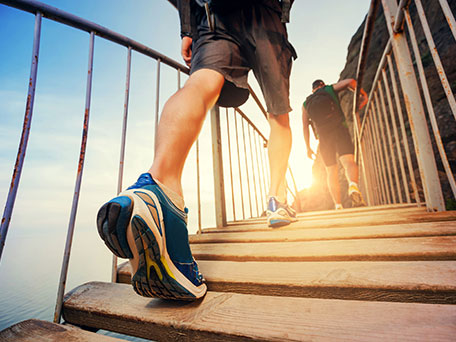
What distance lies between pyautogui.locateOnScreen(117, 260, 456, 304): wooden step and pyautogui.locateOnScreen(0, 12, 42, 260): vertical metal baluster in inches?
22.1

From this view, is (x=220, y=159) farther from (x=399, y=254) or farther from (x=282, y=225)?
(x=399, y=254)

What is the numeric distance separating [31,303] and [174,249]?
10.4 ft

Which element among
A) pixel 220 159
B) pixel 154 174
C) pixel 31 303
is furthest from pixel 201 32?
pixel 31 303

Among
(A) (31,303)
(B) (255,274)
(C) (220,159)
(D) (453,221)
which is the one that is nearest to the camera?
(B) (255,274)

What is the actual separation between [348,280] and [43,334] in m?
0.68

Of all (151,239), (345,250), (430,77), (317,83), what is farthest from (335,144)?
(430,77)

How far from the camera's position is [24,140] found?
0.65 m

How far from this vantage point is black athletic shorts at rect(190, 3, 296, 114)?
95cm

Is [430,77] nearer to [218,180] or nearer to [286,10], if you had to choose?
[286,10]

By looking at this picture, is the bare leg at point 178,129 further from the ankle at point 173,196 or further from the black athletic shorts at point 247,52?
the black athletic shorts at point 247,52

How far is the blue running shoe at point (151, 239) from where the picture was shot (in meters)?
0.39

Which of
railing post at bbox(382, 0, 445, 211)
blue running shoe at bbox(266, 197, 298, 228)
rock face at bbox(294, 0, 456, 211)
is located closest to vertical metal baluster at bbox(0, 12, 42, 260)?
blue running shoe at bbox(266, 197, 298, 228)

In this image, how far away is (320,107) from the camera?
2.89m

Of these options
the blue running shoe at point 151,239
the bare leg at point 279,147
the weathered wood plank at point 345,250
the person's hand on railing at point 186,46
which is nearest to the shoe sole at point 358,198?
the bare leg at point 279,147
